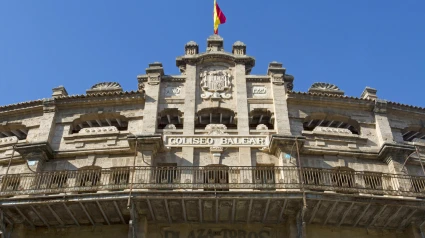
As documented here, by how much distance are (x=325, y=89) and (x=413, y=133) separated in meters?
4.71

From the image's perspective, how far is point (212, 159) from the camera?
18.2 metres

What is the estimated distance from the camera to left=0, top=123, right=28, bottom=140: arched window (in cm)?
2105

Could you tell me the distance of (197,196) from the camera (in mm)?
15383

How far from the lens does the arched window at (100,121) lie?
67.5 feet

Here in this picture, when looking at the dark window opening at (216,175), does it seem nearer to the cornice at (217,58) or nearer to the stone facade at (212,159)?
the stone facade at (212,159)

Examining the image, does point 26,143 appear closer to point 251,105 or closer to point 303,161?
point 251,105

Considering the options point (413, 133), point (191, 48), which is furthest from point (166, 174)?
point (413, 133)

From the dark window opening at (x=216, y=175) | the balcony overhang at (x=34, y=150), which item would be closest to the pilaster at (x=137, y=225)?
the dark window opening at (x=216, y=175)

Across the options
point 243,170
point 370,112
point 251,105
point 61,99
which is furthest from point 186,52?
point 370,112

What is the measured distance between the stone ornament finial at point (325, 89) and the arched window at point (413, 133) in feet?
11.6

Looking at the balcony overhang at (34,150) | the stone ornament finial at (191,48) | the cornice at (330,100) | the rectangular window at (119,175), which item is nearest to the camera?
the rectangular window at (119,175)

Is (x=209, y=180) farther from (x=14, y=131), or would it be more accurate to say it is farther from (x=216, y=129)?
(x=14, y=131)

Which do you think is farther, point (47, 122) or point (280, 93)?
Result: point (280, 93)

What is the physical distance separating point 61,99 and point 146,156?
589 cm
